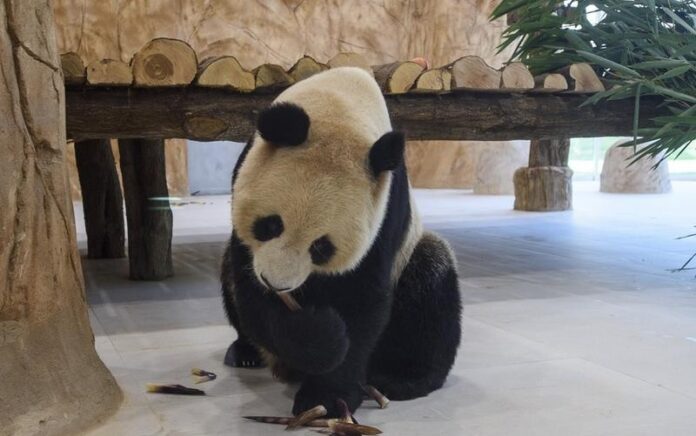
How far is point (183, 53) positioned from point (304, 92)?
152cm

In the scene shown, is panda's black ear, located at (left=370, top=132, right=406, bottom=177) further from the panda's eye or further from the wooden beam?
the wooden beam

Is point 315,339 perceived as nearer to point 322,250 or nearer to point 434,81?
point 322,250

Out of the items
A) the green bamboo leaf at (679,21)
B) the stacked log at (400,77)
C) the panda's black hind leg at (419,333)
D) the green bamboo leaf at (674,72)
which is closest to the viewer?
the panda's black hind leg at (419,333)

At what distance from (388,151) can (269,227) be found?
0.33 meters

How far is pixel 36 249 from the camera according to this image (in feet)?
6.64

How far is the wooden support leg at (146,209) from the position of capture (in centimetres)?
438

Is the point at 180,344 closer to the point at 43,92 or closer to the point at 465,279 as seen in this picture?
Result: the point at 43,92

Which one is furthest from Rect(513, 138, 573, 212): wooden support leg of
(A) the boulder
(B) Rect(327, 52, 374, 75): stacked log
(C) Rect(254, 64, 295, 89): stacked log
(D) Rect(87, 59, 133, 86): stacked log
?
(D) Rect(87, 59, 133, 86): stacked log

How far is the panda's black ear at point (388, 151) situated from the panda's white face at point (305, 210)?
0.13ft

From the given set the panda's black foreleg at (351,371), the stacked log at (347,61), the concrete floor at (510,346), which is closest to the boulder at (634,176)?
the concrete floor at (510,346)

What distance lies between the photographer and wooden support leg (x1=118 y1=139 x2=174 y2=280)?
438 cm

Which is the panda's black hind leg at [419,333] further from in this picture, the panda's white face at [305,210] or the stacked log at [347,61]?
the stacked log at [347,61]

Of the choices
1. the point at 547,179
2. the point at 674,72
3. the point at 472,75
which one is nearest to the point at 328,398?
the point at 472,75

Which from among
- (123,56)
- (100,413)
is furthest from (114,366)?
(123,56)
